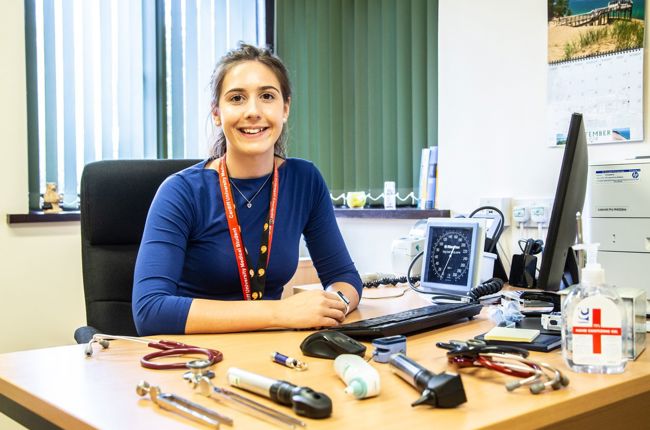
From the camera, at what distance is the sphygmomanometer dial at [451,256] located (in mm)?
1790

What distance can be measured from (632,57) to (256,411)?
1651 mm

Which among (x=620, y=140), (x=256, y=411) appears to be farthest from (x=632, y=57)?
(x=256, y=411)

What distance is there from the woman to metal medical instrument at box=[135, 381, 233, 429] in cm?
43

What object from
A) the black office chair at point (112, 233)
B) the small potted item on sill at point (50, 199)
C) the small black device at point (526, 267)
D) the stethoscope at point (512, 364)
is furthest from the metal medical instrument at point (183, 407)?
the small potted item on sill at point (50, 199)

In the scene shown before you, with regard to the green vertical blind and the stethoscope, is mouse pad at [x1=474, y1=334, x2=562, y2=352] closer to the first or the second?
the stethoscope

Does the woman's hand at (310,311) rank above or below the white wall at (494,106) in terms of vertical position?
below

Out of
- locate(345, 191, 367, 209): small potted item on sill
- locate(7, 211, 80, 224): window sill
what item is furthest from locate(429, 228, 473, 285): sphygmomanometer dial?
locate(7, 211, 80, 224): window sill

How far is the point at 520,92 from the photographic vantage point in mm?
2223

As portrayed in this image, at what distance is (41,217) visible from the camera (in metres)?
2.63

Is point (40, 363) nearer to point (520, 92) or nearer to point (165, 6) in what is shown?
point (520, 92)

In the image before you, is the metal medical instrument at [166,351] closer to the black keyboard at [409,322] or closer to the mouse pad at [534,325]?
the black keyboard at [409,322]

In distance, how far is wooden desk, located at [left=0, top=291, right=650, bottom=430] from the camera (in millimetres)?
758

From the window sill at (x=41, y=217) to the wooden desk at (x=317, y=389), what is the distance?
1640 millimetres

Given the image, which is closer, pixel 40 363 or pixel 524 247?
pixel 40 363
